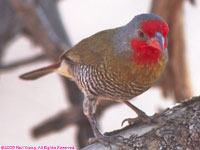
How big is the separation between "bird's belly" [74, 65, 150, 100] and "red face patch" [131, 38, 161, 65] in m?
0.21

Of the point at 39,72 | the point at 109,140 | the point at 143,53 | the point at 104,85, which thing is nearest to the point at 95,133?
the point at 109,140

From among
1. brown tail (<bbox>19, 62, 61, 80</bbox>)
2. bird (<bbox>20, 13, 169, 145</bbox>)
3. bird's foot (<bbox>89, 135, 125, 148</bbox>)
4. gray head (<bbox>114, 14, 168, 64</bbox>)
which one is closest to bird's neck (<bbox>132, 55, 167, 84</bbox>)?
bird (<bbox>20, 13, 169, 145</bbox>)

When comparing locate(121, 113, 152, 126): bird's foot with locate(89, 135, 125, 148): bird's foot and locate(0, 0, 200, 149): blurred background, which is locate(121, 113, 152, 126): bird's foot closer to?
locate(89, 135, 125, 148): bird's foot

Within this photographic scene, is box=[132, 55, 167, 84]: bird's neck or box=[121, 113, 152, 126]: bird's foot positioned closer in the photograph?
box=[132, 55, 167, 84]: bird's neck

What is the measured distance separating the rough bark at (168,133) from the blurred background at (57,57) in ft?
4.62

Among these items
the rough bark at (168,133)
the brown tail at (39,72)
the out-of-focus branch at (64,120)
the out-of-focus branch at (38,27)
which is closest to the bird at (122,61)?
the rough bark at (168,133)

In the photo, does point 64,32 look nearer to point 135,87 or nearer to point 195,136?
point 135,87

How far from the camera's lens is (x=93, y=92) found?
135 inches

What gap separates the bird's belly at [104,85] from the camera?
3189 millimetres

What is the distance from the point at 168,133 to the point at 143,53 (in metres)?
0.60

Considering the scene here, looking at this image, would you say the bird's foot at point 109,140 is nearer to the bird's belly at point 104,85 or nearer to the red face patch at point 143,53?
the bird's belly at point 104,85

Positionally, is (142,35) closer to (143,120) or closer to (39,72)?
(143,120)

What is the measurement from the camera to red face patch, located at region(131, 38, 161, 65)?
3.00 metres

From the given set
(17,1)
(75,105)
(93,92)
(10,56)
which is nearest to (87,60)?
(93,92)
